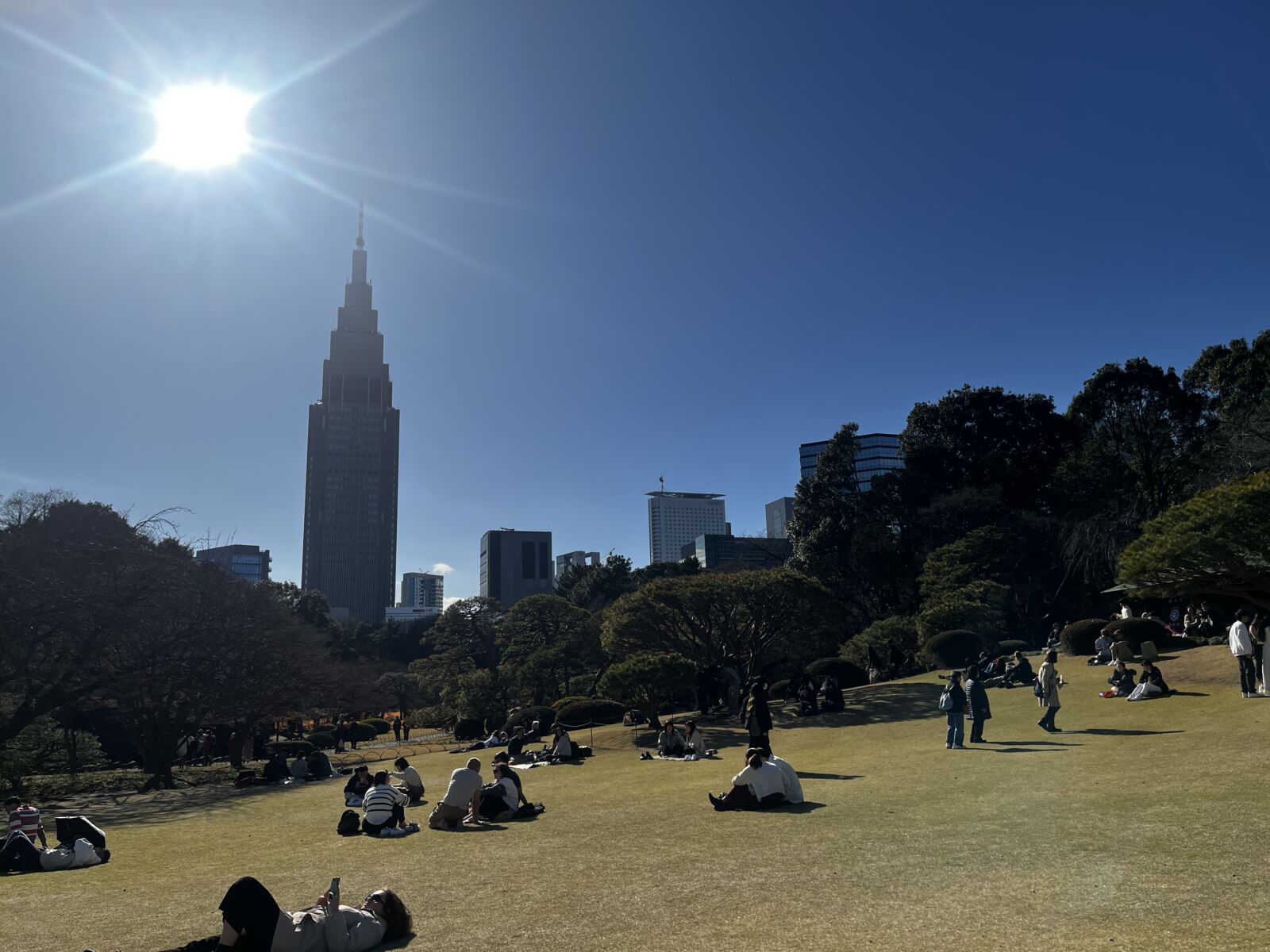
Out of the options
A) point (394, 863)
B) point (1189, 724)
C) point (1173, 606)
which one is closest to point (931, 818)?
point (394, 863)

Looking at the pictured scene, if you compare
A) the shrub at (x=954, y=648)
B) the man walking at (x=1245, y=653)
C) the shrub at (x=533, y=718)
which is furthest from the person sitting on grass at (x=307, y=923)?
the shrub at (x=954, y=648)

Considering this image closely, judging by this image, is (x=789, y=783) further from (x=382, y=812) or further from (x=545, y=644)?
(x=545, y=644)

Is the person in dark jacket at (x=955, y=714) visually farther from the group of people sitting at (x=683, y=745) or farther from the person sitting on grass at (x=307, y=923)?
the person sitting on grass at (x=307, y=923)

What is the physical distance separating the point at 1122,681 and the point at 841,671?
42.4 ft

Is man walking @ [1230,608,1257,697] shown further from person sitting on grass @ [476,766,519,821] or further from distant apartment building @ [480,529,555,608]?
distant apartment building @ [480,529,555,608]

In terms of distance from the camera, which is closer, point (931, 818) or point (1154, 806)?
point (1154, 806)

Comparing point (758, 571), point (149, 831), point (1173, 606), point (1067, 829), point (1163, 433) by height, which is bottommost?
point (149, 831)

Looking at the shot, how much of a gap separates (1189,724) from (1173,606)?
18.5m

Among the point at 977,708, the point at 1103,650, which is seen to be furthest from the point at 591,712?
the point at 977,708

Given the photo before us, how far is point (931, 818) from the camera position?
8570 mm

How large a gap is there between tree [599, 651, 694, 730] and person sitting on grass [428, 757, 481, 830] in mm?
15277

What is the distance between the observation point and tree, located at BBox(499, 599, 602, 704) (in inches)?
1639

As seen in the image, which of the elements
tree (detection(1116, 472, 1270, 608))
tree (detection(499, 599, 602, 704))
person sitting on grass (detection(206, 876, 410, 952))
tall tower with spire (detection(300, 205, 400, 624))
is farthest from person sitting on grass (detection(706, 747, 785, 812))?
tall tower with spire (detection(300, 205, 400, 624))

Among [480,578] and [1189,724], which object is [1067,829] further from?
[480,578]
